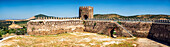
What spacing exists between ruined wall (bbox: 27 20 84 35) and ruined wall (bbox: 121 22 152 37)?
55.4 feet

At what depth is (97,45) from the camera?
912 inches

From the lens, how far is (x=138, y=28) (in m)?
30.4

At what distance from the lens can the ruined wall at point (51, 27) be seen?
36062 millimetres

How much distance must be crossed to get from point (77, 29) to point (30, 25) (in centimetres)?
1461

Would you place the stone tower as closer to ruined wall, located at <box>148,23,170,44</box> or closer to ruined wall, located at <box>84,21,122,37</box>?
ruined wall, located at <box>84,21,122,37</box>

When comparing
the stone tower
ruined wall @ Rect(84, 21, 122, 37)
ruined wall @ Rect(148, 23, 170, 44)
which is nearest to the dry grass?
ruined wall @ Rect(148, 23, 170, 44)

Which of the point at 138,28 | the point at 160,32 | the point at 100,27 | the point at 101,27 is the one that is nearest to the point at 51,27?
the point at 100,27

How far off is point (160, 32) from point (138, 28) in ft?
17.3

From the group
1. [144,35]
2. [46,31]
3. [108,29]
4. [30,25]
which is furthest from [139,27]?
[30,25]

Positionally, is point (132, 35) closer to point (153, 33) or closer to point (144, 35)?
point (144, 35)

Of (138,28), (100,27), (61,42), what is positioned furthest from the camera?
(100,27)

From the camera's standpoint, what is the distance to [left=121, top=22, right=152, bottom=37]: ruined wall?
2956 cm

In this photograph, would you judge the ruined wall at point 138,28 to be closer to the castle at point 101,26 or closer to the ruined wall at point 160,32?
the castle at point 101,26

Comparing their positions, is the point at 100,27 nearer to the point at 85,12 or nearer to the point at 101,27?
the point at 101,27
